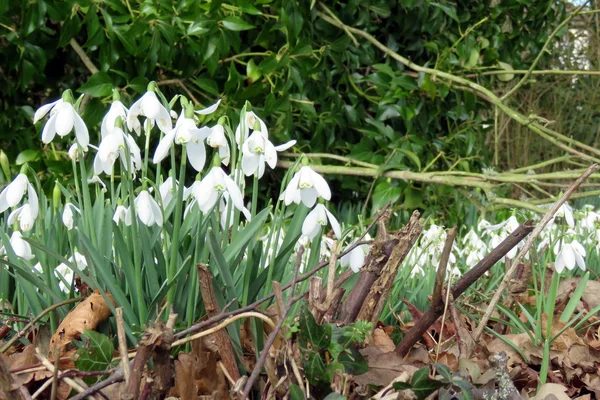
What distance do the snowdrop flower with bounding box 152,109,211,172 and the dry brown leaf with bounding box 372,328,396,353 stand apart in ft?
1.52

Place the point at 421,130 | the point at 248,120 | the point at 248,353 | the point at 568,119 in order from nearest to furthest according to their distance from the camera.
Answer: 1. the point at 248,353
2. the point at 248,120
3. the point at 421,130
4. the point at 568,119

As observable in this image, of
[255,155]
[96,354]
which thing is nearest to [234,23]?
[255,155]

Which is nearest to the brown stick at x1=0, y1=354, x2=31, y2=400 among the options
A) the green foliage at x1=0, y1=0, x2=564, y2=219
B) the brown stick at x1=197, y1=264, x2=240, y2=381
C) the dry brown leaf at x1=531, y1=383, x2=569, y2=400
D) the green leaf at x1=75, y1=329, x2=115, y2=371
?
the green leaf at x1=75, y1=329, x2=115, y2=371

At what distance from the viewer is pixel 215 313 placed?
112cm

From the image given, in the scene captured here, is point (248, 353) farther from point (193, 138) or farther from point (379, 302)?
point (193, 138)

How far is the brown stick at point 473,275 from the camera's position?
121cm

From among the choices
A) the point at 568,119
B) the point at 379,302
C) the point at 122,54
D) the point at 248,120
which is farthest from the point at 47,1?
the point at 568,119

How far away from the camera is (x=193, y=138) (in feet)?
4.18

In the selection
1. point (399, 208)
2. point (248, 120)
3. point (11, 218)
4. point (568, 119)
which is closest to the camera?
point (248, 120)

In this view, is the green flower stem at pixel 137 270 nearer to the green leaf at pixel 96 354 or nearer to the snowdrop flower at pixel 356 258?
the green leaf at pixel 96 354

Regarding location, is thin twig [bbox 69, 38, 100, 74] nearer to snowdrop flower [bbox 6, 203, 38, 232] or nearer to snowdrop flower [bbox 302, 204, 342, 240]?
snowdrop flower [bbox 6, 203, 38, 232]

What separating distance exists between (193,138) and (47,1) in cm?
183

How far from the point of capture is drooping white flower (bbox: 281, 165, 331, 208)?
1261mm

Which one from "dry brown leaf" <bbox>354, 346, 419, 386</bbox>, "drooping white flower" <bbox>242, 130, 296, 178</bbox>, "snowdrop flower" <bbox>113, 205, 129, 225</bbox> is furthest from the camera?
"snowdrop flower" <bbox>113, 205, 129, 225</bbox>
